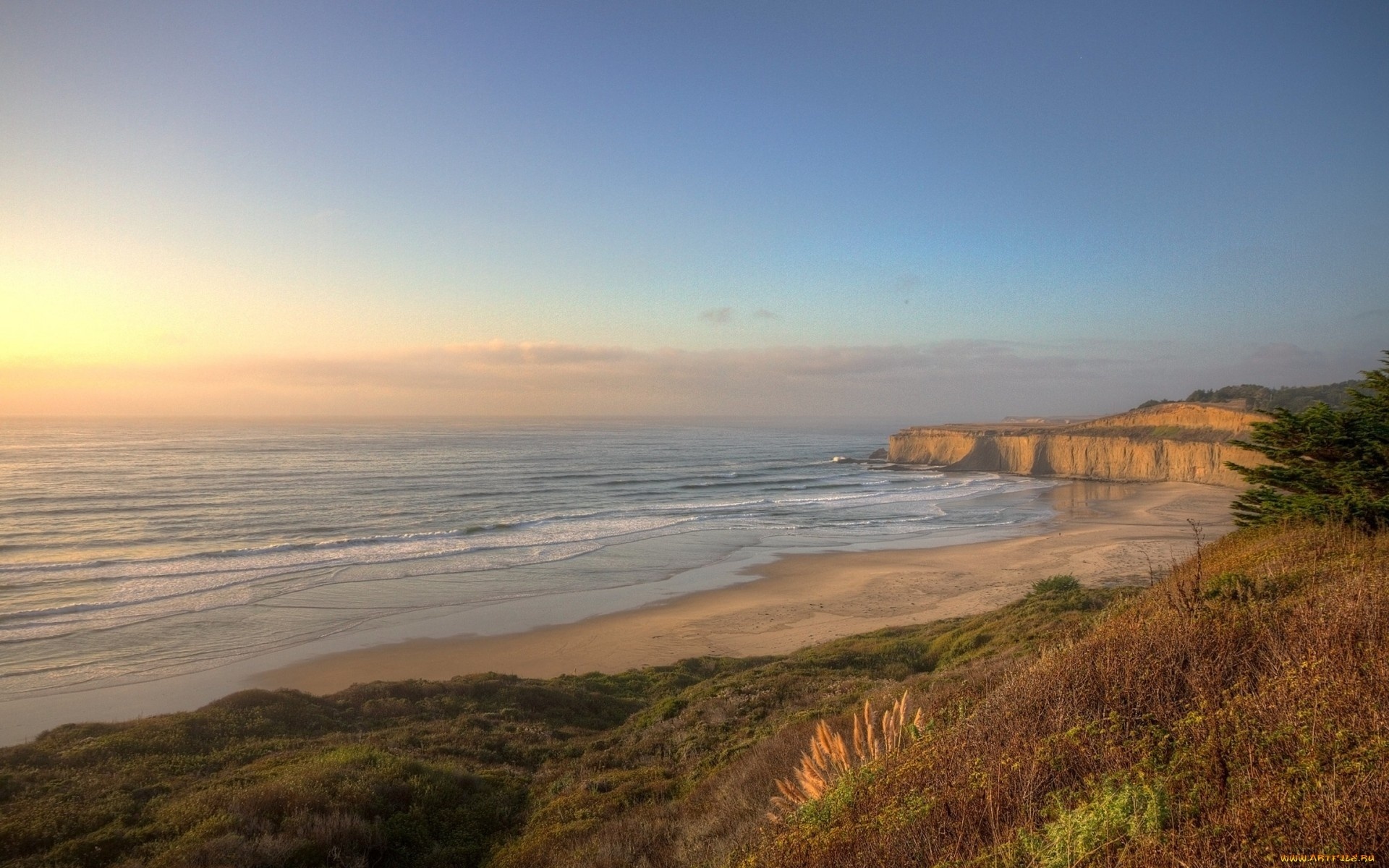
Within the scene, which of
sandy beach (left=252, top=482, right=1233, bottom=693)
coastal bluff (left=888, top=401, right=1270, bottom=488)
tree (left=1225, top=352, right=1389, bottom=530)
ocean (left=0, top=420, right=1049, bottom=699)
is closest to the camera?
tree (left=1225, top=352, right=1389, bottom=530)

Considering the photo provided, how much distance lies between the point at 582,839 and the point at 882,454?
85.9 meters

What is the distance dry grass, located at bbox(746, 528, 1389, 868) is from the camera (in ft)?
9.89

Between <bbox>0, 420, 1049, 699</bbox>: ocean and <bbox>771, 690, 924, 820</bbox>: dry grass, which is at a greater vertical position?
<bbox>771, 690, 924, 820</bbox>: dry grass

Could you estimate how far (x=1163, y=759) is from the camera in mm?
3898

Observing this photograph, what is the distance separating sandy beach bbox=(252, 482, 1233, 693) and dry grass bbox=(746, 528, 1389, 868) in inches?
317

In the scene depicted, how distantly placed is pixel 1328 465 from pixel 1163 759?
9.30 meters

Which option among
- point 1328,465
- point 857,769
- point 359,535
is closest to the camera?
point 857,769

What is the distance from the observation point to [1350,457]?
9938 millimetres

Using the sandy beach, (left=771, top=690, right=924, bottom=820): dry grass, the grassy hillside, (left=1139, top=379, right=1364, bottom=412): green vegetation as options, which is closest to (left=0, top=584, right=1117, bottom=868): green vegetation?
the grassy hillside

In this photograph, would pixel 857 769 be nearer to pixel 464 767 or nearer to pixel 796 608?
pixel 464 767

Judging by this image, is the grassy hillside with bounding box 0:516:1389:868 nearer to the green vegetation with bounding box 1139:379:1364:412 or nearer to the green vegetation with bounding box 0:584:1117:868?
the green vegetation with bounding box 0:584:1117:868

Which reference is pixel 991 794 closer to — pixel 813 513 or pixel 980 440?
pixel 813 513

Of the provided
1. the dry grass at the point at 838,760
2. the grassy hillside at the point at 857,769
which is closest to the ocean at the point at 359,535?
the grassy hillside at the point at 857,769

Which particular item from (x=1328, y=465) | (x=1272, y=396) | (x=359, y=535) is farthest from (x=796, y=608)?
(x=1272, y=396)
